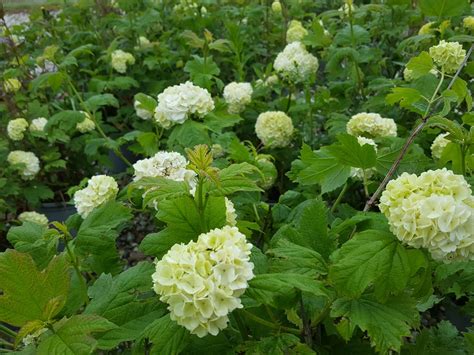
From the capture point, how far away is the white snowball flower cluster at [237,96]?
295 cm

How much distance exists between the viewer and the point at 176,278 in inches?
38.0

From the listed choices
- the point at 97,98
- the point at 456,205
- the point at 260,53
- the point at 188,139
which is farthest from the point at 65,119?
the point at 456,205

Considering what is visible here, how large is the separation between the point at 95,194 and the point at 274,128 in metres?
1.16

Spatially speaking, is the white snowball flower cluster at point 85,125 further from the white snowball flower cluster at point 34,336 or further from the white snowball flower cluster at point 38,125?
the white snowball flower cluster at point 34,336

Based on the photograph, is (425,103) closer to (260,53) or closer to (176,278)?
(176,278)

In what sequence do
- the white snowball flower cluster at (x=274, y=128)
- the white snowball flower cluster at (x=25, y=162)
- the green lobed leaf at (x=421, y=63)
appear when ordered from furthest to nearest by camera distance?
the white snowball flower cluster at (x=25, y=162), the white snowball flower cluster at (x=274, y=128), the green lobed leaf at (x=421, y=63)

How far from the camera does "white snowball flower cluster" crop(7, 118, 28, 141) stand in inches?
135

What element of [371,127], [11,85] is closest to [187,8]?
[11,85]

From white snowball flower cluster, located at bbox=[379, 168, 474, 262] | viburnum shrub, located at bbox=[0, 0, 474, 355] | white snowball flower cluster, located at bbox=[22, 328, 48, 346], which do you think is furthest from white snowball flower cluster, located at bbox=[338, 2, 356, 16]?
white snowball flower cluster, located at bbox=[22, 328, 48, 346]

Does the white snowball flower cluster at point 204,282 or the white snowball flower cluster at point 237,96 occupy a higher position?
the white snowball flower cluster at point 204,282

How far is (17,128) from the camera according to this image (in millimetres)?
3424

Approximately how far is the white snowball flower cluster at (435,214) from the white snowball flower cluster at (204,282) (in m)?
0.34

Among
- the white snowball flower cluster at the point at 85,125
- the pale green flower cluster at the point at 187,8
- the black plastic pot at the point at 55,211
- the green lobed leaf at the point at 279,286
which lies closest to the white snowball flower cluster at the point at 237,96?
the white snowball flower cluster at the point at 85,125

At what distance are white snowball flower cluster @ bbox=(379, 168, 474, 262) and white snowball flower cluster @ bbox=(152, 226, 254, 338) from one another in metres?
0.34
